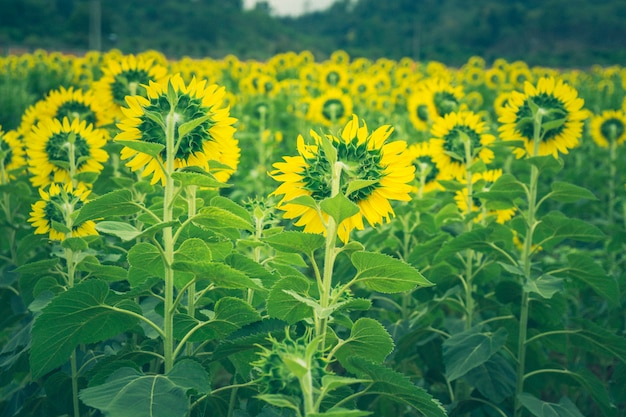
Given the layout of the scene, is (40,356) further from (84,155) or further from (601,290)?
(601,290)

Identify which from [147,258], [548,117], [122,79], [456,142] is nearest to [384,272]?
[147,258]

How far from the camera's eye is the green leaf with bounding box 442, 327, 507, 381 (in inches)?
79.2

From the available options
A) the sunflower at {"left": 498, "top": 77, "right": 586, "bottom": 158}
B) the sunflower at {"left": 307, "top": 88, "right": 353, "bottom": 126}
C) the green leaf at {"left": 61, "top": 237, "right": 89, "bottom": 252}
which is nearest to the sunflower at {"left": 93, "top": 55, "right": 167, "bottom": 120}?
the green leaf at {"left": 61, "top": 237, "right": 89, "bottom": 252}

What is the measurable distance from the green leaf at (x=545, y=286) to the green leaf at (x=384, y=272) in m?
0.69

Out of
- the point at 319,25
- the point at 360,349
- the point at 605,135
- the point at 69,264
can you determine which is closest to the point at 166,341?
the point at 360,349

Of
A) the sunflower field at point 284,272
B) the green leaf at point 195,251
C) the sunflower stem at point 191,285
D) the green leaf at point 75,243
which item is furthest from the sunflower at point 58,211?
the green leaf at point 195,251

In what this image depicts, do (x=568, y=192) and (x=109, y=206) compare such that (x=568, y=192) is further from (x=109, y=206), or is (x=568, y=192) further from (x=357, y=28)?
(x=357, y=28)

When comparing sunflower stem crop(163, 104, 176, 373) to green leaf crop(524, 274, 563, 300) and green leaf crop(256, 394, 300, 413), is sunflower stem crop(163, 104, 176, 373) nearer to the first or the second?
green leaf crop(256, 394, 300, 413)

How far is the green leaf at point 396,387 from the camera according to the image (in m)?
1.30

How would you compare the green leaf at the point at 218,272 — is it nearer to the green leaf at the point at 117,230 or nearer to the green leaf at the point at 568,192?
the green leaf at the point at 117,230

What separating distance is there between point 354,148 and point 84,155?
1.37 meters

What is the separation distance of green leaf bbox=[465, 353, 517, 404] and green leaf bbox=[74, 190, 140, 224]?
50.2 inches

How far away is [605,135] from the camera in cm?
494

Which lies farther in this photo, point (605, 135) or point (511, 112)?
point (605, 135)
